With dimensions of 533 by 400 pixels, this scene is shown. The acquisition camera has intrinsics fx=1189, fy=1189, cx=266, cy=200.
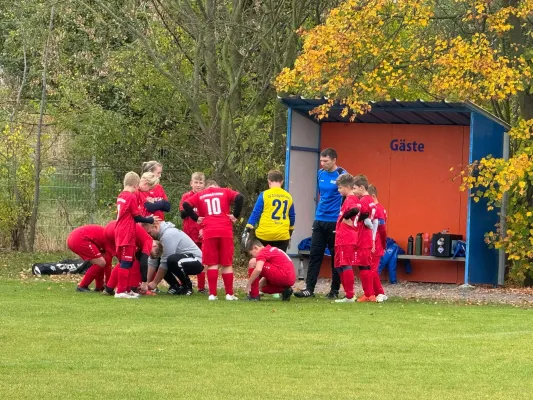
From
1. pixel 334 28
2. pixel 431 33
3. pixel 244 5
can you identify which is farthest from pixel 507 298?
pixel 244 5

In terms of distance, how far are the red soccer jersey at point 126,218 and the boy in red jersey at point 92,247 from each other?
24.6 inches

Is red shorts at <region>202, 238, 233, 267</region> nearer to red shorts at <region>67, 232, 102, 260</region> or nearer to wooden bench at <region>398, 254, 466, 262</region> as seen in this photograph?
red shorts at <region>67, 232, 102, 260</region>

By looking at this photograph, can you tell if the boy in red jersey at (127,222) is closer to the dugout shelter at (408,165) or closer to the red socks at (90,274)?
the red socks at (90,274)

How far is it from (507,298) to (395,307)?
3253mm

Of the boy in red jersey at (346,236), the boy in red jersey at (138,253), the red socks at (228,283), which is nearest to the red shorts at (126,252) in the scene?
the boy in red jersey at (138,253)

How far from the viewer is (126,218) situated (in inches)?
576

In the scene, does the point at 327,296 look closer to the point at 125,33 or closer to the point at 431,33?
the point at 431,33

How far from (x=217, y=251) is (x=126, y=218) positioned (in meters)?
1.20

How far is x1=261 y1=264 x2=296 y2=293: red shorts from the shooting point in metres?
14.8

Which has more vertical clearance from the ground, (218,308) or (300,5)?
(300,5)

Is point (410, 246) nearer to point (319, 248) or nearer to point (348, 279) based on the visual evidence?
point (319, 248)

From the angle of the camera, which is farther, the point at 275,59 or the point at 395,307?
the point at 275,59

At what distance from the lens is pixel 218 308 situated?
44.9 feet

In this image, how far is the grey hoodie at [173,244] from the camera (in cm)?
1545
